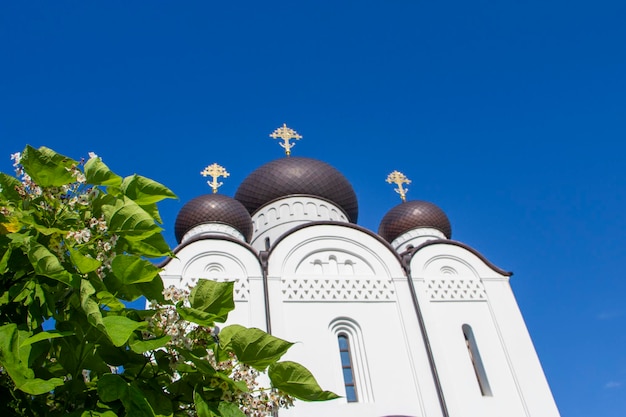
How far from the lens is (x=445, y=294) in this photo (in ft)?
32.6

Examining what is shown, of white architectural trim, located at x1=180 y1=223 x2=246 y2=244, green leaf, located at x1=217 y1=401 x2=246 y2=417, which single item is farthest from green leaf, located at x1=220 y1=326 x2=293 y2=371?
white architectural trim, located at x1=180 y1=223 x2=246 y2=244

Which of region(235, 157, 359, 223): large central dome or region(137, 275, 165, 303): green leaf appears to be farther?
region(235, 157, 359, 223): large central dome

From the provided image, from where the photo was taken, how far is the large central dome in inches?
526

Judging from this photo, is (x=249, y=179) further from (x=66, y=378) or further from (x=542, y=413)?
(x=66, y=378)

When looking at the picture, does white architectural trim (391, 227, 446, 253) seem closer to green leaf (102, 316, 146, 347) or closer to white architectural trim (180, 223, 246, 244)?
white architectural trim (180, 223, 246, 244)

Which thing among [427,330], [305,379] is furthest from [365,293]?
[305,379]

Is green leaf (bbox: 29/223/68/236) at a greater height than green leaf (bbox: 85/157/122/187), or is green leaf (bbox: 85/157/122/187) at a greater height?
green leaf (bbox: 85/157/122/187)

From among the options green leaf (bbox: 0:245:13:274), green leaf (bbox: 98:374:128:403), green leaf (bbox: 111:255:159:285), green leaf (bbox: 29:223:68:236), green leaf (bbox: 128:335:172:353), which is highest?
green leaf (bbox: 29:223:68:236)

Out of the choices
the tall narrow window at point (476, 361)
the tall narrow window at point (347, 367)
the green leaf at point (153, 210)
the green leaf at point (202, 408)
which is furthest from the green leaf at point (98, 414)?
the tall narrow window at point (476, 361)

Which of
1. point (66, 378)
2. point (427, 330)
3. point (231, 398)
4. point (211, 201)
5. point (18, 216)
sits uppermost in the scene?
point (211, 201)

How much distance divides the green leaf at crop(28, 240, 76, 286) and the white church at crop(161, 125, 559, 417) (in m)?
6.57

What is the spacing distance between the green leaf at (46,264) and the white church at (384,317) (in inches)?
258

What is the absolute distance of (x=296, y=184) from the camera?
43.7 feet

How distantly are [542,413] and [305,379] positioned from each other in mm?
8084
